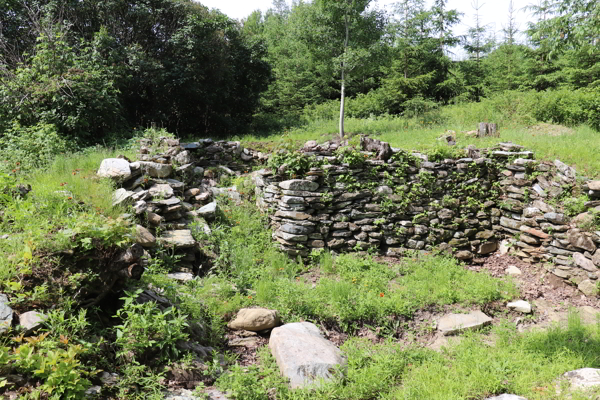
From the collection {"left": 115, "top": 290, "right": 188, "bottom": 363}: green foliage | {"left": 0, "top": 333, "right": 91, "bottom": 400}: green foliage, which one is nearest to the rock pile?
{"left": 115, "top": 290, "right": 188, "bottom": 363}: green foliage

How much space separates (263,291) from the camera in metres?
4.89

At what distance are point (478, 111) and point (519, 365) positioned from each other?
40.8 ft

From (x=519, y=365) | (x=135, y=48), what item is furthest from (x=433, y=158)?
(x=135, y=48)

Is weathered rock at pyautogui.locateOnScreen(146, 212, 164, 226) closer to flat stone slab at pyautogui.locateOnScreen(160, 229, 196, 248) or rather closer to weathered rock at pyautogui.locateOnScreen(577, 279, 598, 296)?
flat stone slab at pyautogui.locateOnScreen(160, 229, 196, 248)

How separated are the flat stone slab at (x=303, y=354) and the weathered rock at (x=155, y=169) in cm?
422

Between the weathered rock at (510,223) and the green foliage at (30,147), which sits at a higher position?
the green foliage at (30,147)

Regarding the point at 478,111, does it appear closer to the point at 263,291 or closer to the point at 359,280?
the point at 359,280

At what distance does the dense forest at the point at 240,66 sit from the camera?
9.15 m

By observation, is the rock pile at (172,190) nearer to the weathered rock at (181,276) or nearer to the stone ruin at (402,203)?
the stone ruin at (402,203)

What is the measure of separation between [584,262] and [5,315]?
745 centimetres

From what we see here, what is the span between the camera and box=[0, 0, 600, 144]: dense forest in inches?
360

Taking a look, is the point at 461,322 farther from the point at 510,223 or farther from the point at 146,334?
the point at 146,334

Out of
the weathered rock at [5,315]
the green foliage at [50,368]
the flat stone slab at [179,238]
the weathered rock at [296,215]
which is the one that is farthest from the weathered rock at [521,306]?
the weathered rock at [5,315]

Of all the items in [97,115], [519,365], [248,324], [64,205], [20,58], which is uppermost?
[20,58]
